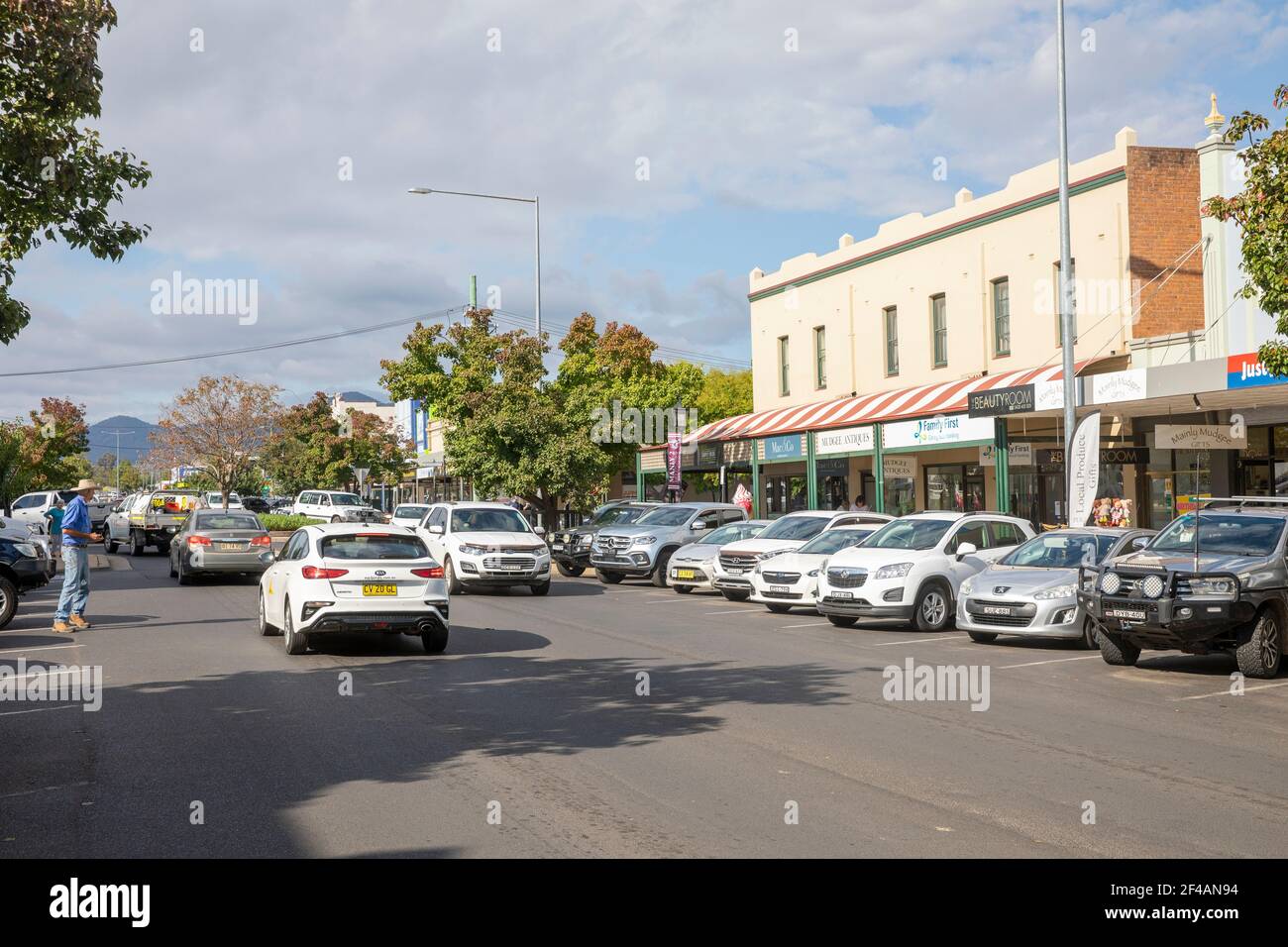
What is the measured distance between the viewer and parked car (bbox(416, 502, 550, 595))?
72.8ft

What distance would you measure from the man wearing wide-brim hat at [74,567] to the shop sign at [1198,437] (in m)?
17.7

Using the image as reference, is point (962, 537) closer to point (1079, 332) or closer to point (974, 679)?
point (974, 679)

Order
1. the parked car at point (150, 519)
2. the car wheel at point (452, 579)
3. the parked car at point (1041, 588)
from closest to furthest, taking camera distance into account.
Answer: the parked car at point (1041, 588)
the car wheel at point (452, 579)
the parked car at point (150, 519)

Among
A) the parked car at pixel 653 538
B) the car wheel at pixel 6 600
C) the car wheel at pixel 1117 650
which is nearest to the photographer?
the car wheel at pixel 1117 650

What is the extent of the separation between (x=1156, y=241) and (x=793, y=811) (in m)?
21.6

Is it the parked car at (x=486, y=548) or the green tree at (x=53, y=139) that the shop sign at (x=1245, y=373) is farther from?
the green tree at (x=53, y=139)

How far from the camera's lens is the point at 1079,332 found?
25.7 metres

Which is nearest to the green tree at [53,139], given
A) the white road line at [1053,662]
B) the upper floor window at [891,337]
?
the white road line at [1053,662]

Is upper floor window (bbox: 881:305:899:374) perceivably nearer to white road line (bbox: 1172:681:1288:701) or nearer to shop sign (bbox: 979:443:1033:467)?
shop sign (bbox: 979:443:1033:467)

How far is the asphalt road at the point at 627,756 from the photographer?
20.8 feet

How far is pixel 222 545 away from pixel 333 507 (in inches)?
1041

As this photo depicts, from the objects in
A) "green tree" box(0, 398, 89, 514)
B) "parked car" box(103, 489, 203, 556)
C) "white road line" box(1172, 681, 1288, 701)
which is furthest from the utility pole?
"green tree" box(0, 398, 89, 514)

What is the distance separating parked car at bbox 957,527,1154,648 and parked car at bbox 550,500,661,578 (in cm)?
1236
